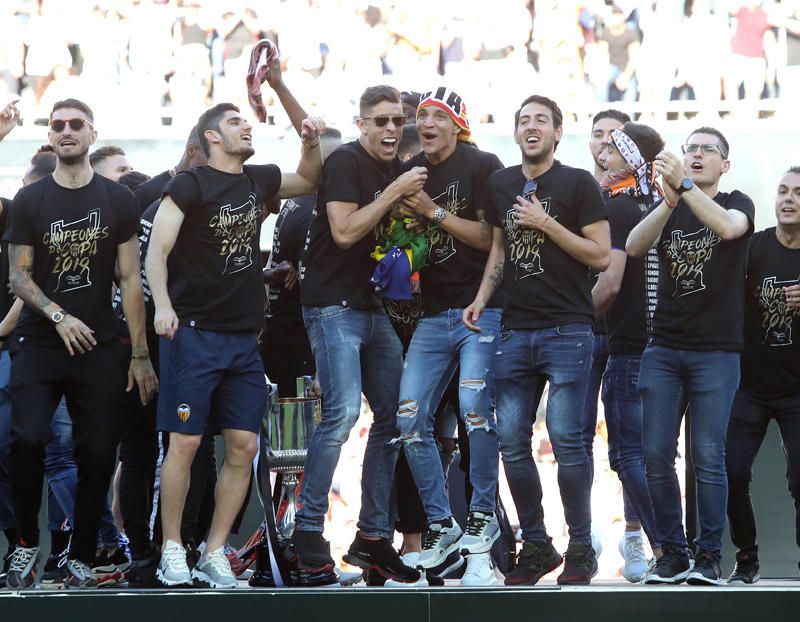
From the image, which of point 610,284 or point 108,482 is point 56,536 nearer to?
point 108,482

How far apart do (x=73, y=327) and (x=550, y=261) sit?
1.96m

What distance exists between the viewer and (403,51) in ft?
43.0

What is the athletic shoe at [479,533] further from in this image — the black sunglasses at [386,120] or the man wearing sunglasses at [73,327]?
the black sunglasses at [386,120]

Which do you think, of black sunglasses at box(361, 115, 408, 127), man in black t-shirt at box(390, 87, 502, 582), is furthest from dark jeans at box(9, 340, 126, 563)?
black sunglasses at box(361, 115, 408, 127)

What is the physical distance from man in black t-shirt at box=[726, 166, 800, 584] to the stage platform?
56 centimetres

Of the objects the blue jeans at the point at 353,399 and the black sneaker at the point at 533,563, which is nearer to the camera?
the black sneaker at the point at 533,563

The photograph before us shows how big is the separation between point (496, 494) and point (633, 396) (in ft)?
2.83

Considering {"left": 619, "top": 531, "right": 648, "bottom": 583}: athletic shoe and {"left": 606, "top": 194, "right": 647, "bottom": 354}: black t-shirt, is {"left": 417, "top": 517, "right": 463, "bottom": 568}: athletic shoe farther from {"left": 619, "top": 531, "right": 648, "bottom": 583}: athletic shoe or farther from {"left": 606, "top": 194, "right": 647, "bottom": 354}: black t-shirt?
{"left": 606, "top": 194, "right": 647, "bottom": 354}: black t-shirt

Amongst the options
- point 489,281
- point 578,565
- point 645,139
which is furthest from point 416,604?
point 645,139

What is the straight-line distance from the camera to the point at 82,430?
519cm

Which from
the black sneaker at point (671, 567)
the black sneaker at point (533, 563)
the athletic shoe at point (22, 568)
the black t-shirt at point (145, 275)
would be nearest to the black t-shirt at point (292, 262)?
the black t-shirt at point (145, 275)

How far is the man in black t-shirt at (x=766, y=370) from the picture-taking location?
533 centimetres

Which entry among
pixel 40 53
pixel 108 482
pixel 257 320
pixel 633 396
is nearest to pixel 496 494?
pixel 633 396

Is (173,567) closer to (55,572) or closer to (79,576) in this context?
(79,576)
